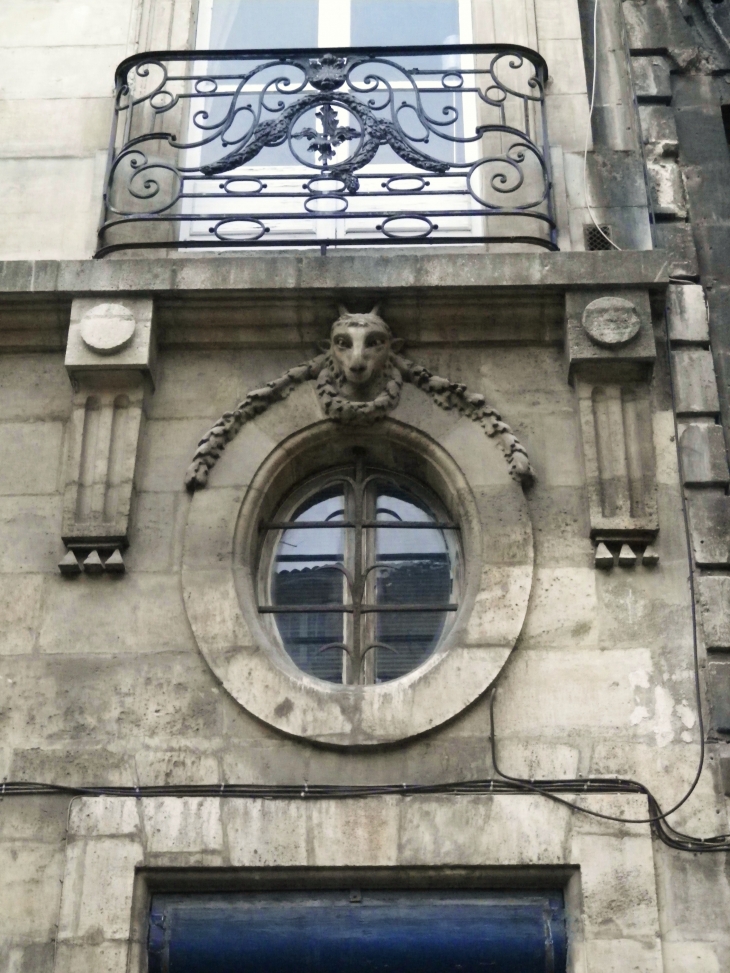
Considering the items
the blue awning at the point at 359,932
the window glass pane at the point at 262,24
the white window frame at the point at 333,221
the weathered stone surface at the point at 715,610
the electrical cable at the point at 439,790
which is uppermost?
the window glass pane at the point at 262,24

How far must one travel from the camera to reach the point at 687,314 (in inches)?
311

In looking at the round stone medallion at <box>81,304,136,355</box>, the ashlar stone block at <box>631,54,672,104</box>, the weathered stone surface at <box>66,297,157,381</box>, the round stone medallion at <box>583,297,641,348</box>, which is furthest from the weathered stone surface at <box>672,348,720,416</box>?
the round stone medallion at <box>81,304,136,355</box>

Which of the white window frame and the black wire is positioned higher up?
the white window frame

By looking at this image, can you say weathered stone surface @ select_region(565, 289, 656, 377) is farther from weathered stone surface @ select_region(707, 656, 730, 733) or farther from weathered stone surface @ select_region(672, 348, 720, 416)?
weathered stone surface @ select_region(707, 656, 730, 733)

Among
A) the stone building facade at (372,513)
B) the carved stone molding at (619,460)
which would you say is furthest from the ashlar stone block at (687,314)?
the carved stone molding at (619,460)

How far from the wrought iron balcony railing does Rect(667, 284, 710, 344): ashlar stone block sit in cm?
73

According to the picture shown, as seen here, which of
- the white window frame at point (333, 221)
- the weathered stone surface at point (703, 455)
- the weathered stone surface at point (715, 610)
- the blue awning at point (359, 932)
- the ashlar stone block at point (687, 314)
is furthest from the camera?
the white window frame at point (333, 221)

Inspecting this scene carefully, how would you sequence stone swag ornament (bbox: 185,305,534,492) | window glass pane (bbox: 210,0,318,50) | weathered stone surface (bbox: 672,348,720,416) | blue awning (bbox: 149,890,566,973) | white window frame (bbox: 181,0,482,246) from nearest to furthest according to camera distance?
blue awning (bbox: 149,890,566,973) < stone swag ornament (bbox: 185,305,534,492) < weathered stone surface (bbox: 672,348,720,416) < white window frame (bbox: 181,0,482,246) < window glass pane (bbox: 210,0,318,50)

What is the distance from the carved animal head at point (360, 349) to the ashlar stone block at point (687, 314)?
1.48 metres

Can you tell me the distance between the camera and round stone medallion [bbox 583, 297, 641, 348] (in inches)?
297

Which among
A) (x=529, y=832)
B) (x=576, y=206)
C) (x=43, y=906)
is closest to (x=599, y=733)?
(x=529, y=832)

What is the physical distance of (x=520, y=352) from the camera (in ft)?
25.7

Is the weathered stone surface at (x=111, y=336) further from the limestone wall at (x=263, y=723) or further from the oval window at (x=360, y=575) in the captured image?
the oval window at (x=360, y=575)

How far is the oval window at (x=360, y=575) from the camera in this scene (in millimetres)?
7254
